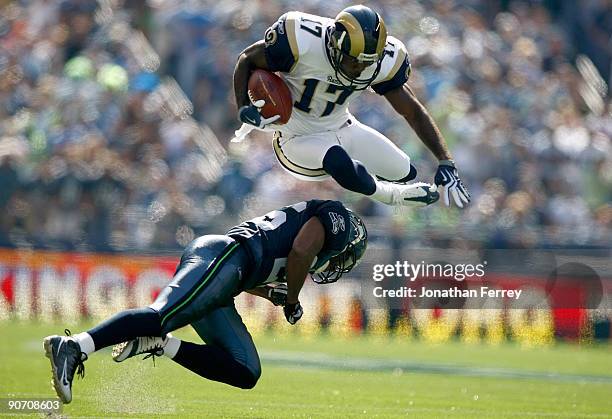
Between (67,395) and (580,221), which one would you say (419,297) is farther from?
(67,395)

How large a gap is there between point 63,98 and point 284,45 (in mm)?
7864

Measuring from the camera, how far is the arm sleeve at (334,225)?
6910 mm

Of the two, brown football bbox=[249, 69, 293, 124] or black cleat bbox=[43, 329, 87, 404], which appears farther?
brown football bbox=[249, 69, 293, 124]

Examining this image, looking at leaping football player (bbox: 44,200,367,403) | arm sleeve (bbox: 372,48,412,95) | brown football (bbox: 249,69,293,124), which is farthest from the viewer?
arm sleeve (bbox: 372,48,412,95)

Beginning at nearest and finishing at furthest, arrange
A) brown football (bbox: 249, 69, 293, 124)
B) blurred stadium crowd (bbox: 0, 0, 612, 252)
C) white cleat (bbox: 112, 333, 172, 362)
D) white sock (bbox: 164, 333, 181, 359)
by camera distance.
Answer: white cleat (bbox: 112, 333, 172, 362), white sock (bbox: 164, 333, 181, 359), brown football (bbox: 249, 69, 293, 124), blurred stadium crowd (bbox: 0, 0, 612, 252)

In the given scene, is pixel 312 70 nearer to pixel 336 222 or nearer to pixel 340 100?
pixel 340 100

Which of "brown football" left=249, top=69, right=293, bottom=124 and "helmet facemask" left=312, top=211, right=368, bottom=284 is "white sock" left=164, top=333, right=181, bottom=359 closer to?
"helmet facemask" left=312, top=211, right=368, bottom=284

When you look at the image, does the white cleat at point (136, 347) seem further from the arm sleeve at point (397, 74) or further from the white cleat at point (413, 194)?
the arm sleeve at point (397, 74)

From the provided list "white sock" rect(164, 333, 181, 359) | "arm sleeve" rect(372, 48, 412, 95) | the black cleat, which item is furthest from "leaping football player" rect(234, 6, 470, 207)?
the black cleat

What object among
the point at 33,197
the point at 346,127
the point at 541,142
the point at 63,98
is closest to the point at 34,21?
the point at 63,98

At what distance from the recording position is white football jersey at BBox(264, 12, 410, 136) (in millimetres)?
7516

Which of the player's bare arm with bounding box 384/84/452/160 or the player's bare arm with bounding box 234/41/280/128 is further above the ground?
the player's bare arm with bounding box 234/41/280/128

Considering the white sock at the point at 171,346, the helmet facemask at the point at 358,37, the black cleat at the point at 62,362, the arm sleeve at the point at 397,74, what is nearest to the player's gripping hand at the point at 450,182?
the arm sleeve at the point at 397,74

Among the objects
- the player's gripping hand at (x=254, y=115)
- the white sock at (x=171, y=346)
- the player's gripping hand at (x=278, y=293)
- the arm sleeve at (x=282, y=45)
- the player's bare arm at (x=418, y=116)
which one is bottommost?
the player's gripping hand at (x=278, y=293)
